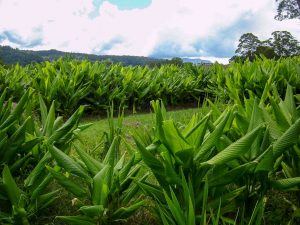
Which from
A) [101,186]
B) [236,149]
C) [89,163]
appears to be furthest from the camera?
[89,163]

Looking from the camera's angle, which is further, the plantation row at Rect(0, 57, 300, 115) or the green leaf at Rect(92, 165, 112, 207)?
the plantation row at Rect(0, 57, 300, 115)

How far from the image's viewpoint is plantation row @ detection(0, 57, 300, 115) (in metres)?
6.53

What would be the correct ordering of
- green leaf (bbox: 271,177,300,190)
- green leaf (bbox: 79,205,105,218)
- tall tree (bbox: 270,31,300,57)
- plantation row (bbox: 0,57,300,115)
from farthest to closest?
tall tree (bbox: 270,31,300,57)
plantation row (bbox: 0,57,300,115)
green leaf (bbox: 271,177,300,190)
green leaf (bbox: 79,205,105,218)

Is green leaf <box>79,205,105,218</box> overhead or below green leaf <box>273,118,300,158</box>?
below

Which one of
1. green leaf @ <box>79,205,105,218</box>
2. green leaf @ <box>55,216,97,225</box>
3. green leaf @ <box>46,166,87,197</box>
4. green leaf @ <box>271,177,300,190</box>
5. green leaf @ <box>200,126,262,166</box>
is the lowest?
green leaf @ <box>55,216,97,225</box>

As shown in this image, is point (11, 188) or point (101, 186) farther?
point (11, 188)

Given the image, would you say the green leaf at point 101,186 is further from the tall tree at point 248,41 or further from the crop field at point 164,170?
the tall tree at point 248,41

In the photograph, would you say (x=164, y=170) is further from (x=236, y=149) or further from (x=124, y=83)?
(x=124, y=83)

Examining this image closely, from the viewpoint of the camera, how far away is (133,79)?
9.74m

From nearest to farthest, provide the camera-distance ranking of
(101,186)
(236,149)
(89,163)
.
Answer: (236,149) < (101,186) < (89,163)

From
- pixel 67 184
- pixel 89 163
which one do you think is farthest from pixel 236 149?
pixel 67 184

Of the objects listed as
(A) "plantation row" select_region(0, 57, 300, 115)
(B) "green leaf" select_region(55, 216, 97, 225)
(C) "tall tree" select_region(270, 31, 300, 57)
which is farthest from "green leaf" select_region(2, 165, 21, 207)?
(C) "tall tree" select_region(270, 31, 300, 57)

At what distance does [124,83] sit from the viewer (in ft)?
29.6

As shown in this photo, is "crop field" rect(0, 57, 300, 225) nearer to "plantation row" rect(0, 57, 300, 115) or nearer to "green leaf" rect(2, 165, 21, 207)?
"green leaf" rect(2, 165, 21, 207)
